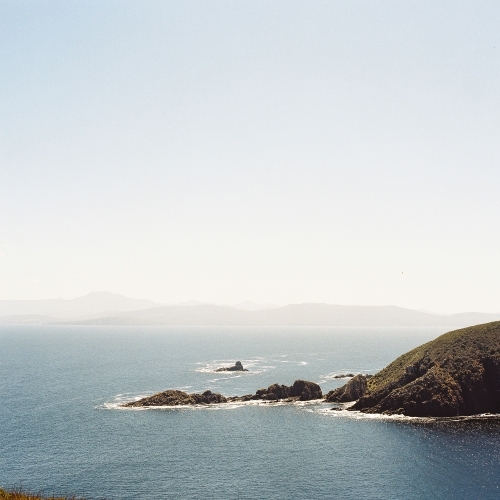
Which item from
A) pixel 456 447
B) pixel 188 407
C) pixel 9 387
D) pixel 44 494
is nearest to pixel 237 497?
pixel 44 494

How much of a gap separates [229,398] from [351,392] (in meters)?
32.5

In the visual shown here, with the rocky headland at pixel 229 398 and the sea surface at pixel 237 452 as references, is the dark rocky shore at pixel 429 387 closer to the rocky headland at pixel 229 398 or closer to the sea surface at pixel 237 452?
the rocky headland at pixel 229 398

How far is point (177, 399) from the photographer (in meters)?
121

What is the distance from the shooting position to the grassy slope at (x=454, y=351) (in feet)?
372

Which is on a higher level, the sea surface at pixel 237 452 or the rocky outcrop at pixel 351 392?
the rocky outcrop at pixel 351 392

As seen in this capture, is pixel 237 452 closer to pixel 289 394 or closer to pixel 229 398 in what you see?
pixel 229 398

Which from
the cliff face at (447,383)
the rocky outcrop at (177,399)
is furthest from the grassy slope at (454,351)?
the rocky outcrop at (177,399)

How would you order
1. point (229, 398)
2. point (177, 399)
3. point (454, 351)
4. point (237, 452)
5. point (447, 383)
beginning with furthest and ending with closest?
point (229, 398)
point (177, 399)
point (454, 351)
point (447, 383)
point (237, 452)

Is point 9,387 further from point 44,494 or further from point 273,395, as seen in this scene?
point 44,494

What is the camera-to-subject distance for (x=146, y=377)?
548 ft

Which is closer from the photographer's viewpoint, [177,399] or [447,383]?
[447,383]

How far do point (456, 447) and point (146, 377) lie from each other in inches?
4483

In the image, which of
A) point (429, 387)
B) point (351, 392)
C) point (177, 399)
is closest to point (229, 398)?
point (177, 399)

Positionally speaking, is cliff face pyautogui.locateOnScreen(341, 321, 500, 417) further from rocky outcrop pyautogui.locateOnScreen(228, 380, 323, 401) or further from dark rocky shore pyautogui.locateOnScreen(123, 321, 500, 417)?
rocky outcrop pyautogui.locateOnScreen(228, 380, 323, 401)
